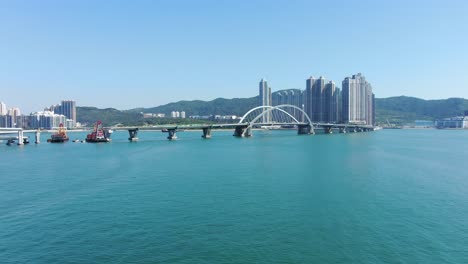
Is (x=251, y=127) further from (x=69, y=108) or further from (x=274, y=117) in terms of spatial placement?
(x=69, y=108)

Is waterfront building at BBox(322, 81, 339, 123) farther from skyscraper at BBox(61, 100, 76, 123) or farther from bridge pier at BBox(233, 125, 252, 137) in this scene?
skyscraper at BBox(61, 100, 76, 123)

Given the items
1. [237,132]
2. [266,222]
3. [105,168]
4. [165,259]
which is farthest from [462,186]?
[237,132]

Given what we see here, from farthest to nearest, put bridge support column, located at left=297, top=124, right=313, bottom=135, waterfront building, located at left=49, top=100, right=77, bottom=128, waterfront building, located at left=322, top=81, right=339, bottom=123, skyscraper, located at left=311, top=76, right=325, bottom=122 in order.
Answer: waterfront building, located at left=49, top=100, right=77, bottom=128
skyscraper, located at left=311, top=76, right=325, bottom=122
waterfront building, located at left=322, top=81, right=339, bottom=123
bridge support column, located at left=297, top=124, right=313, bottom=135

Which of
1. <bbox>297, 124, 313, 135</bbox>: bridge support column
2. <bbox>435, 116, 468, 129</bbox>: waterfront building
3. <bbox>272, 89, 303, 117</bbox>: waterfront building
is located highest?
<bbox>272, 89, 303, 117</bbox>: waterfront building

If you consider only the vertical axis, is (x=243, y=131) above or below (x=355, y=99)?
below

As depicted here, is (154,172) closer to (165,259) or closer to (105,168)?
(105,168)

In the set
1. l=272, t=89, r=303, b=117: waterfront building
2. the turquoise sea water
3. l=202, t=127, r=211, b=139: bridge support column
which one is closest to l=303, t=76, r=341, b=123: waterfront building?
l=272, t=89, r=303, b=117: waterfront building

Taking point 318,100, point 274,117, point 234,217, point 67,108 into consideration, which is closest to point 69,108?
point 67,108

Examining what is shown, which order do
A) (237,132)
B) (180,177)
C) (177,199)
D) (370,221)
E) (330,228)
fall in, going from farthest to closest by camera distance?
1. (237,132)
2. (180,177)
3. (177,199)
4. (370,221)
5. (330,228)

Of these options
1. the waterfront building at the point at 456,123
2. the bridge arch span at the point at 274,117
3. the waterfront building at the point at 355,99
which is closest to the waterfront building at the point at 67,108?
the bridge arch span at the point at 274,117
